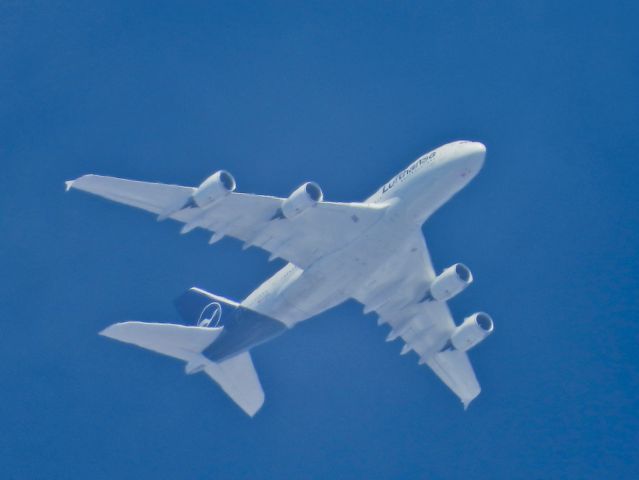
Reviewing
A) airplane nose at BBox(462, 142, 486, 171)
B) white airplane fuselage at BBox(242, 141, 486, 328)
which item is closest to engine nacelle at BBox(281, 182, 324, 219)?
white airplane fuselage at BBox(242, 141, 486, 328)

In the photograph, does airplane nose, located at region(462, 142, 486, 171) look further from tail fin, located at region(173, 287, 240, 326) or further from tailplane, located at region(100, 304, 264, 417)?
tailplane, located at region(100, 304, 264, 417)

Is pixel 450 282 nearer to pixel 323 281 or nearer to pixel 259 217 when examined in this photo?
pixel 323 281

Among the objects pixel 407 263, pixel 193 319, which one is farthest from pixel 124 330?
pixel 407 263

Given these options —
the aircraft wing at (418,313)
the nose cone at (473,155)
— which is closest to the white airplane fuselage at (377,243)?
the nose cone at (473,155)

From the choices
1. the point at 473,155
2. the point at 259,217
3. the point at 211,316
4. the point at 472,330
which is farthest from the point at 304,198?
the point at 472,330

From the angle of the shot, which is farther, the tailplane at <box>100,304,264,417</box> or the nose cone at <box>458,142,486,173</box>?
the tailplane at <box>100,304,264,417</box>
